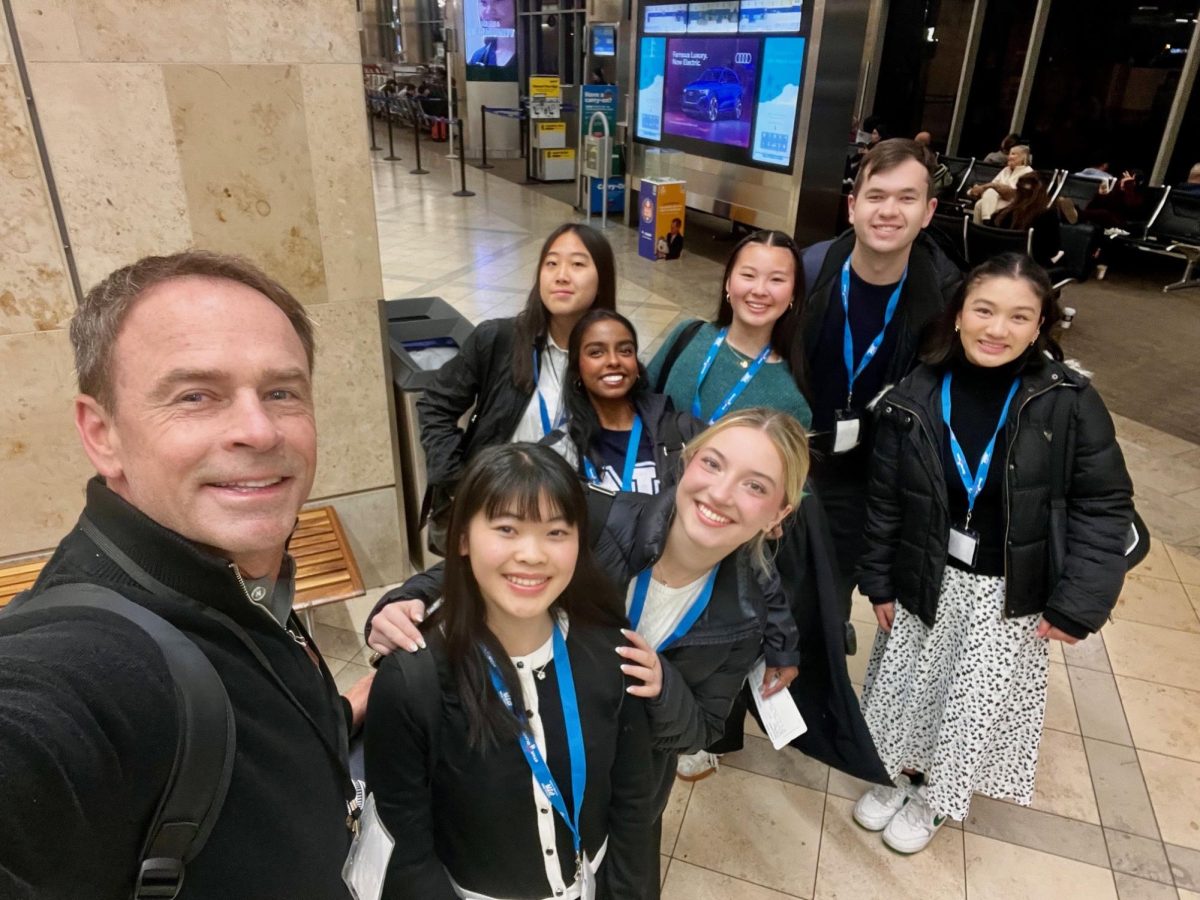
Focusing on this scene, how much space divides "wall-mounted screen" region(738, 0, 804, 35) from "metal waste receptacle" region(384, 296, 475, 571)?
5.69 metres

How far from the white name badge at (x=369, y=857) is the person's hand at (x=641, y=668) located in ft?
1.73

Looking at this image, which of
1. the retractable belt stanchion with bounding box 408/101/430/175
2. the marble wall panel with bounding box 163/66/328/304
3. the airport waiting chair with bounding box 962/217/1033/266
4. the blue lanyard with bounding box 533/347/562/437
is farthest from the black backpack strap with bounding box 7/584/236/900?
the retractable belt stanchion with bounding box 408/101/430/175

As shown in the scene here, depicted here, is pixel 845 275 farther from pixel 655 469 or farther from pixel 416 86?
pixel 416 86

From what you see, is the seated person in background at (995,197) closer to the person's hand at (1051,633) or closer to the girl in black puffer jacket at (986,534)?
the girl in black puffer jacket at (986,534)

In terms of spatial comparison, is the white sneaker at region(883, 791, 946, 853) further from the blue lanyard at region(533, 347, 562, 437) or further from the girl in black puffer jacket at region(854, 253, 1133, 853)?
the blue lanyard at region(533, 347, 562, 437)

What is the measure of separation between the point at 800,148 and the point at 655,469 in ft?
22.7

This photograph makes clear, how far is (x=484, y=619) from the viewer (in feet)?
4.76

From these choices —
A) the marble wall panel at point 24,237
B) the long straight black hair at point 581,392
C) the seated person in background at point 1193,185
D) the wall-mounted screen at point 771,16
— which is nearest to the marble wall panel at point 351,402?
the marble wall panel at point 24,237

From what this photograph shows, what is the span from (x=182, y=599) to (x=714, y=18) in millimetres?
9710

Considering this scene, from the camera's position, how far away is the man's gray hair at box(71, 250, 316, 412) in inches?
37.7

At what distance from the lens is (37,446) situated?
9.27ft

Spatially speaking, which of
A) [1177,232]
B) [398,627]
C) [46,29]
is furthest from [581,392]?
[1177,232]

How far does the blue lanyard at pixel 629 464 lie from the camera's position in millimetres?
2164

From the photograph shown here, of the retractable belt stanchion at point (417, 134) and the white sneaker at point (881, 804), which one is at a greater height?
the retractable belt stanchion at point (417, 134)
